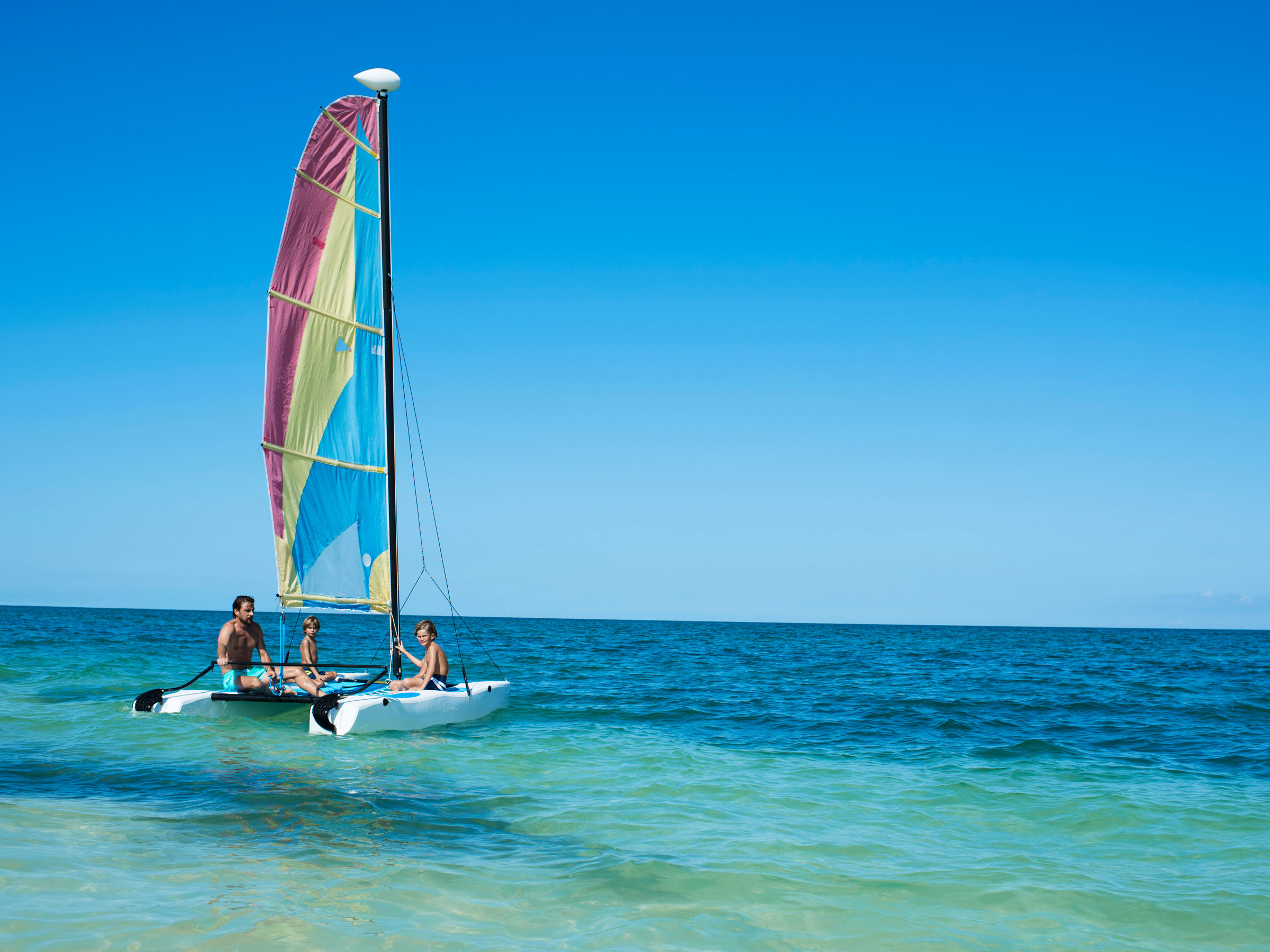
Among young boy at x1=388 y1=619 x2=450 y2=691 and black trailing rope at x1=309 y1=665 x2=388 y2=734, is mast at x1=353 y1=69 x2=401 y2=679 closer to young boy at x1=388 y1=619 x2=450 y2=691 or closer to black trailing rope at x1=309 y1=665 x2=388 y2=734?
young boy at x1=388 y1=619 x2=450 y2=691

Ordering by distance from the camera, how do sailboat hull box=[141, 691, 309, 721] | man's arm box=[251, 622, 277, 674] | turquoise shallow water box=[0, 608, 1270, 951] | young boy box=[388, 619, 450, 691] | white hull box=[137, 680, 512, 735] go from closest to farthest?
turquoise shallow water box=[0, 608, 1270, 951] → white hull box=[137, 680, 512, 735] → sailboat hull box=[141, 691, 309, 721] → man's arm box=[251, 622, 277, 674] → young boy box=[388, 619, 450, 691]

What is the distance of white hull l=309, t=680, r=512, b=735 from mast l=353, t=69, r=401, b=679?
4.24 ft

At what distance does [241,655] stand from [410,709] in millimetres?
2811

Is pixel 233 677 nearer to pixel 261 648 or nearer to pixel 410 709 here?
pixel 261 648

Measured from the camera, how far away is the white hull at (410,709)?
12.8 metres

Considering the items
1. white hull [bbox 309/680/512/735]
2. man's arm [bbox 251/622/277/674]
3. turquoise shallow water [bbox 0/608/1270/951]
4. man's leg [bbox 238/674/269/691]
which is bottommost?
turquoise shallow water [bbox 0/608/1270/951]

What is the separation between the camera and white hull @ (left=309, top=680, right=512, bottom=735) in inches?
505

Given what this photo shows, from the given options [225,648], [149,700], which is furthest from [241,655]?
[149,700]

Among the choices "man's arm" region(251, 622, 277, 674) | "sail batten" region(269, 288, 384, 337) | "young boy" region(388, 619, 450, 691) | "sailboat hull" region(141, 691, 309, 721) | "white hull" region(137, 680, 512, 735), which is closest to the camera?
"white hull" region(137, 680, 512, 735)

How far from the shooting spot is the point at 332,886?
21.3ft

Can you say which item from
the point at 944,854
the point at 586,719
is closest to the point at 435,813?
the point at 944,854

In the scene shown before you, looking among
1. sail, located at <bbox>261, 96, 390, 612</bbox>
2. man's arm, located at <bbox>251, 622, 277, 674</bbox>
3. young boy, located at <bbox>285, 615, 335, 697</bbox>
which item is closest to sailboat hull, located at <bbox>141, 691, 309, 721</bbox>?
young boy, located at <bbox>285, 615, 335, 697</bbox>

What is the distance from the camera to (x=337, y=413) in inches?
594

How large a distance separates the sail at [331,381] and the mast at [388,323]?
10 centimetres
